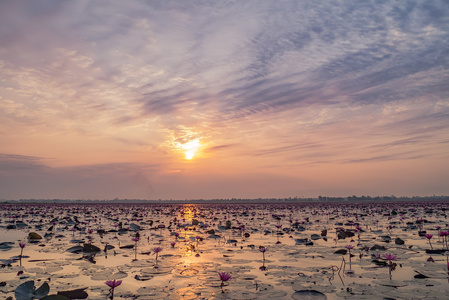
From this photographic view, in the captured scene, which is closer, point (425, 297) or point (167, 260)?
point (425, 297)

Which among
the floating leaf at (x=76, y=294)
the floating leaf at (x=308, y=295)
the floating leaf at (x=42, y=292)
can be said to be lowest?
the floating leaf at (x=308, y=295)

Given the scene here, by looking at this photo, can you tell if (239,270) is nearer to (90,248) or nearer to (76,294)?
(76,294)

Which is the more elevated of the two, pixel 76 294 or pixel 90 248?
pixel 76 294

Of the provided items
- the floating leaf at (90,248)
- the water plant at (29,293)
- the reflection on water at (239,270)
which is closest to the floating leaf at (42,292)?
the water plant at (29,293)

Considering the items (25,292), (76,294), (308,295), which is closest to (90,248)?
(76,294)

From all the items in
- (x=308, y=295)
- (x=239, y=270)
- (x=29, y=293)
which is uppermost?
(x=29, y=293)

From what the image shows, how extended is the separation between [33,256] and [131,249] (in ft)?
9.72

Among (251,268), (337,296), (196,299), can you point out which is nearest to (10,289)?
(196,299)

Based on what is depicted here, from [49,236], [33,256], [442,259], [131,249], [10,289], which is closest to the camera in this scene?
[10,289]

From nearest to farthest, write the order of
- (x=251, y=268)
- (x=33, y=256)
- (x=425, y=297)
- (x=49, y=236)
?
(x=425, y=297), (x=251, y=268), (x=33, y=256), (x=49, y=236)

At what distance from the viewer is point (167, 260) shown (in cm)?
829

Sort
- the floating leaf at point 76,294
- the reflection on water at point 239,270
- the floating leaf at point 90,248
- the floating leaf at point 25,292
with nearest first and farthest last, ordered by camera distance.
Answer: the floating leaf at point 25,292, the floating leaf at point 76,294, the reflection on water at point 239,270, the floating leaf at point 90,248

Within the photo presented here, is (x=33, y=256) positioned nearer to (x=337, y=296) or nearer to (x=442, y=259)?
(x=337, y=296)

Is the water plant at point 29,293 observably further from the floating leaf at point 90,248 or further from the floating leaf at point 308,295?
the floating leaf at point 90,248
